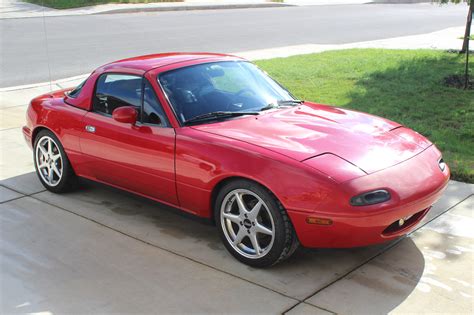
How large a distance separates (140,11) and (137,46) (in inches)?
451

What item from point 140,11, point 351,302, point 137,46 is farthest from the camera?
point 140,11

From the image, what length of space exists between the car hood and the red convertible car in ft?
0.04

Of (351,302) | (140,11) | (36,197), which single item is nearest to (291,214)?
(351,302)

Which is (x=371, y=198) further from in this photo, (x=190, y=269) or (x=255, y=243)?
(x=190, y=269)

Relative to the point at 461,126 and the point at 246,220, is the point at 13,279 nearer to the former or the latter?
the point at 246,220

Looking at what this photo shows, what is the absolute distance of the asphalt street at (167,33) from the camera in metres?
14.1

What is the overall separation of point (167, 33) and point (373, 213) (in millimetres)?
16748

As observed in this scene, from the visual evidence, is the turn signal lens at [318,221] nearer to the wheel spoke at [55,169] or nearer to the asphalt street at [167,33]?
the wheel spoke at [55,169]

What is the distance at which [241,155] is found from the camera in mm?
4246

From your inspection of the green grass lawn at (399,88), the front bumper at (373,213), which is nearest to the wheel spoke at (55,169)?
the front bumper at (373,213)

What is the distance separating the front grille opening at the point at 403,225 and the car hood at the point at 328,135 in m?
0.41

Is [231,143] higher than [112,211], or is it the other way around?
[231,143]

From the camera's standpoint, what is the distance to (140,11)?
1075 inches

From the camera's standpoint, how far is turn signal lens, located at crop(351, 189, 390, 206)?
3.89m
